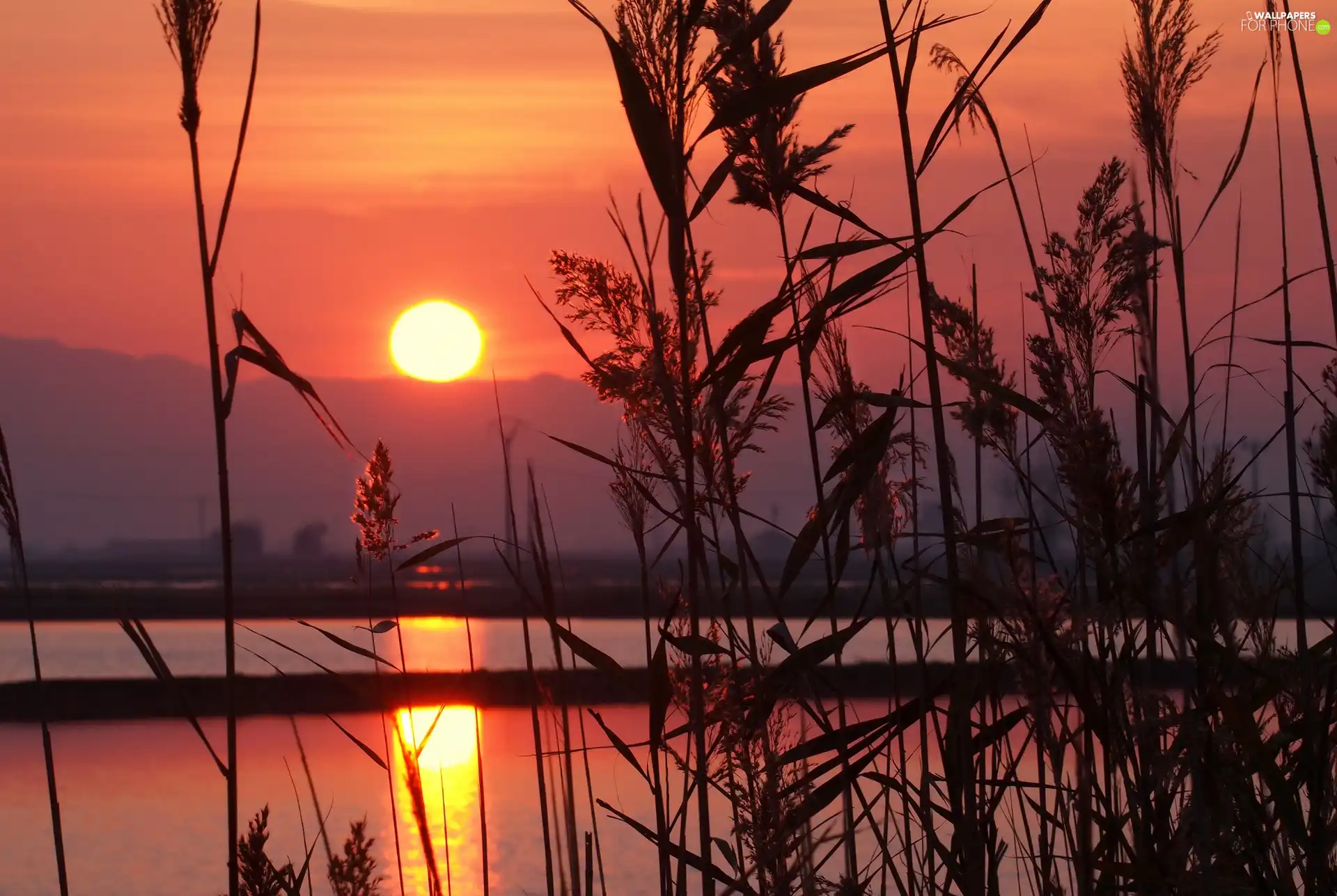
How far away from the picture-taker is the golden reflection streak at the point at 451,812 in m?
8.09

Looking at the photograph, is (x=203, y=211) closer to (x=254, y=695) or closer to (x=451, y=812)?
(x=451, y=812)

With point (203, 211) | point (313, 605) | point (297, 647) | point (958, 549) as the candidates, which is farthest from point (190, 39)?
point (313, 605)

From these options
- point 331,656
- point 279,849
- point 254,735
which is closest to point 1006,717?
point 279,849

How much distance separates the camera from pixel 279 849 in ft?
29.8

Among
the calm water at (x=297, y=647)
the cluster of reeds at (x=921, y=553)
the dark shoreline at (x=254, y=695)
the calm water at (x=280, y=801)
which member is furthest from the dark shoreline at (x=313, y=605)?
the cluster of reeds at (x=921, y=553)

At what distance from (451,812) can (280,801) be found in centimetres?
140

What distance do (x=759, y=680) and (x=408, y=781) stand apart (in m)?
0.55

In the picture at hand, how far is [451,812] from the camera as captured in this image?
10898mm

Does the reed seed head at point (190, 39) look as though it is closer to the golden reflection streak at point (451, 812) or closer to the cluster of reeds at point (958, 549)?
the cluster of reeds at point (958, 549)

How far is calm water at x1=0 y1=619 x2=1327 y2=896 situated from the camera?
8.09 metres

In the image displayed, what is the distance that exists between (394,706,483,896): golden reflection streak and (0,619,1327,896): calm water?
3 cm

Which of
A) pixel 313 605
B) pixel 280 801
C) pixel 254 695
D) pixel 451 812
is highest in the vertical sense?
pixel 313 605

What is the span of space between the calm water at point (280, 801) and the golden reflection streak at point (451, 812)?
0.10 ft

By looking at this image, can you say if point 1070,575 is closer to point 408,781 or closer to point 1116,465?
point 1116,465
